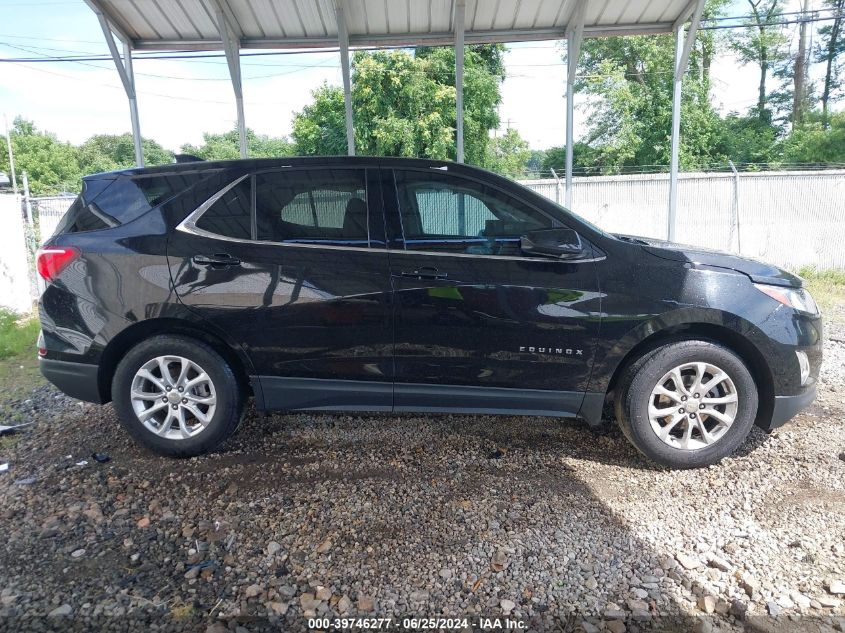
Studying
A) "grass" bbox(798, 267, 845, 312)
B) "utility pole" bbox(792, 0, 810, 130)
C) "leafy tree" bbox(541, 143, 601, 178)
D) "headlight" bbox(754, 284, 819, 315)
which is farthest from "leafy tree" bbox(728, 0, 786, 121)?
"headlight" bbox(754, 284, 819, 315)

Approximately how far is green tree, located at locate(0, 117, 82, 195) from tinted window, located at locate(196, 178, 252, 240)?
4139 cm

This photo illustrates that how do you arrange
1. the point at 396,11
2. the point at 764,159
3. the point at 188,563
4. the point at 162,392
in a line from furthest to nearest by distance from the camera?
the point at 764,159 < the point at 396,11 < the point at 162,392 < the point at 188,563

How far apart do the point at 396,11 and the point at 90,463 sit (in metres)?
6.48

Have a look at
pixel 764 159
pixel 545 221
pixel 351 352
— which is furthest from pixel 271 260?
pixel 764 159

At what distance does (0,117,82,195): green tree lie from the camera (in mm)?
41531

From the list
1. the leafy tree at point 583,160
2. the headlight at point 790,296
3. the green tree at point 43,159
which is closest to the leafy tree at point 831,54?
the leafy tree at point 583,160

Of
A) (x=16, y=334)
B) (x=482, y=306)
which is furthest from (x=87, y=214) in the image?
(x=16, y=334)

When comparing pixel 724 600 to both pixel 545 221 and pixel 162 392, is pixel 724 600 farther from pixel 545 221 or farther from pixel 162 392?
pixel 162 392

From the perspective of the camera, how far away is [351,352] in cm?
369

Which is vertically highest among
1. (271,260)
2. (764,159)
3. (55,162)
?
(55,162)

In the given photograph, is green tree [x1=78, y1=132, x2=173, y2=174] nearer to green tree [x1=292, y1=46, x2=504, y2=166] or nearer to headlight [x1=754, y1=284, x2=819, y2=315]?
green tree [x1=292, y1=46, x2=504, y2=166]

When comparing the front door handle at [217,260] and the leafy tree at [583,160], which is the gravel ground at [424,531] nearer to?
the front door handle at [217,260]

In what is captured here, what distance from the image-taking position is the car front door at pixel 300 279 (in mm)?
3633

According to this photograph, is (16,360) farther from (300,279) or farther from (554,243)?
(554,243)
